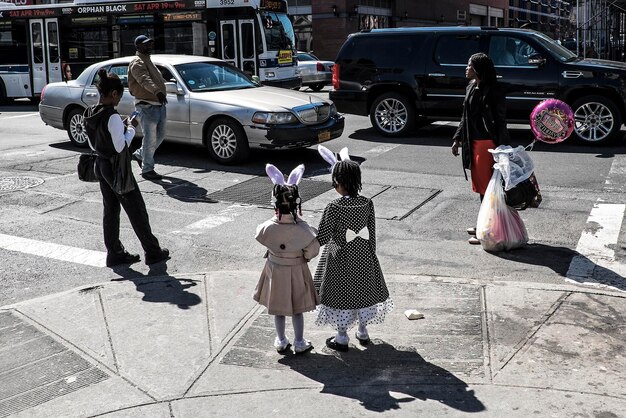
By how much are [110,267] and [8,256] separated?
3.71 ft

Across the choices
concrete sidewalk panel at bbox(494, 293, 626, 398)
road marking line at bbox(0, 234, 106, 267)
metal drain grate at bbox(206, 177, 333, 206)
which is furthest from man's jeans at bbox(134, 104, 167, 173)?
concrete sidewalk panel at bbox(494, 293, 626, 398)

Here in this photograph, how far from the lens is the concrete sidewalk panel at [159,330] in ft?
15.5

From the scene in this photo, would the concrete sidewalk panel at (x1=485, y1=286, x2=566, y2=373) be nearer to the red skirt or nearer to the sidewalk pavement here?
the sidewalk pavement

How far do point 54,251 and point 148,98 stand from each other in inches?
135

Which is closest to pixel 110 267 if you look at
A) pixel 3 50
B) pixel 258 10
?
pixel 258 10

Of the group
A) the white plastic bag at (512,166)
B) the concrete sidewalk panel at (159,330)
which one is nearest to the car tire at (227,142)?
the concrete sidewalk panel at (159,330)

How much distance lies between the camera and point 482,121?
732cm

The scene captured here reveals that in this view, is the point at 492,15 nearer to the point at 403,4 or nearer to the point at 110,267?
the point at 403,4

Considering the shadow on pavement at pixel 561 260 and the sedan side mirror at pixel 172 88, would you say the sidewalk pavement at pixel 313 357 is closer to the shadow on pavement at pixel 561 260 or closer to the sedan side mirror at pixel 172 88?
the shadow on pavement at pixel 561 260

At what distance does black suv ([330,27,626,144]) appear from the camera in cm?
1270

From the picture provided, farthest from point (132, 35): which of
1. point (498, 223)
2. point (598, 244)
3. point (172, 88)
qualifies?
point (598, 244)

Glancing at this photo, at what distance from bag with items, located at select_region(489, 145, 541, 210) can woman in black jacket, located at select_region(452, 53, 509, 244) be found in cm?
31

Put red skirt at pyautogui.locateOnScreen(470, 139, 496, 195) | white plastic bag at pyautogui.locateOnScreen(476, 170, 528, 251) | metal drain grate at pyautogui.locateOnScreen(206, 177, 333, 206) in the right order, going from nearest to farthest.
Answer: white plastic bag at pyautogui.locateOnScreen(476, 170, 528, 251) < red skirt at pyautogui.locateOnScreen(470, 139, 496, 195) < metal drain grate at pyautogui.locateOnScreen(206, 177, 333, 206)

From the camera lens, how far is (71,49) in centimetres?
2298
